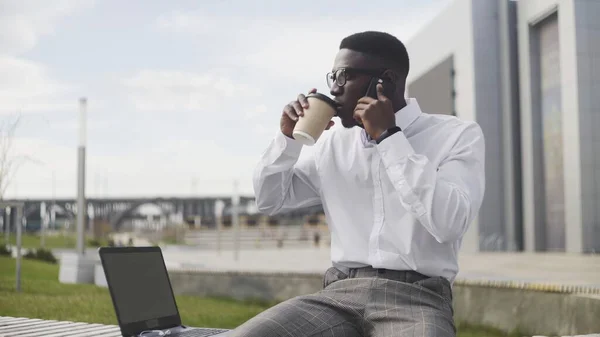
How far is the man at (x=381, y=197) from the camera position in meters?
1.79

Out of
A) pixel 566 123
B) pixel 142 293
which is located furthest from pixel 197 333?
pixel 566 123

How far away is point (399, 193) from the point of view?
181 cm

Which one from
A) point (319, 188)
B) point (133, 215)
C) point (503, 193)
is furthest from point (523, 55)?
point (133, 215)

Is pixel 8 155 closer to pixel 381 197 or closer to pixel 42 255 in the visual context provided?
pixel 381 197

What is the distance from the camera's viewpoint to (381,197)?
6.47 ft

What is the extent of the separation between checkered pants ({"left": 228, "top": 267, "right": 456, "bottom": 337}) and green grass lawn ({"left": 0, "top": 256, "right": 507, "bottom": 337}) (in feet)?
13.0

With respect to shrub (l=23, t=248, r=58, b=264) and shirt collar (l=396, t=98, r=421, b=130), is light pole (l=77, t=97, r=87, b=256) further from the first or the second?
shirt collar (l=396, t=98, r=421, b=130)

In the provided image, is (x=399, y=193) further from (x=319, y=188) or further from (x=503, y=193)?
(x=503, y=193)

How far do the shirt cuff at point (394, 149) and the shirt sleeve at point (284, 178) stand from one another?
1.06 feet

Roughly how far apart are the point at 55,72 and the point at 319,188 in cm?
932

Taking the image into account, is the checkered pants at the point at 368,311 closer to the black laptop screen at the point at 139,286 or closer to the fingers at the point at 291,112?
the black laptop screen at the point at 139,286

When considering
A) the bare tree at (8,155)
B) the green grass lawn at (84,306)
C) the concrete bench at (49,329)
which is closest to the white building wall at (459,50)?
the green grass lawn at (84,306)

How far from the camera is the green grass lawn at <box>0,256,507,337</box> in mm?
5832

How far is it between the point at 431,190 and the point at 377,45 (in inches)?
18.5
